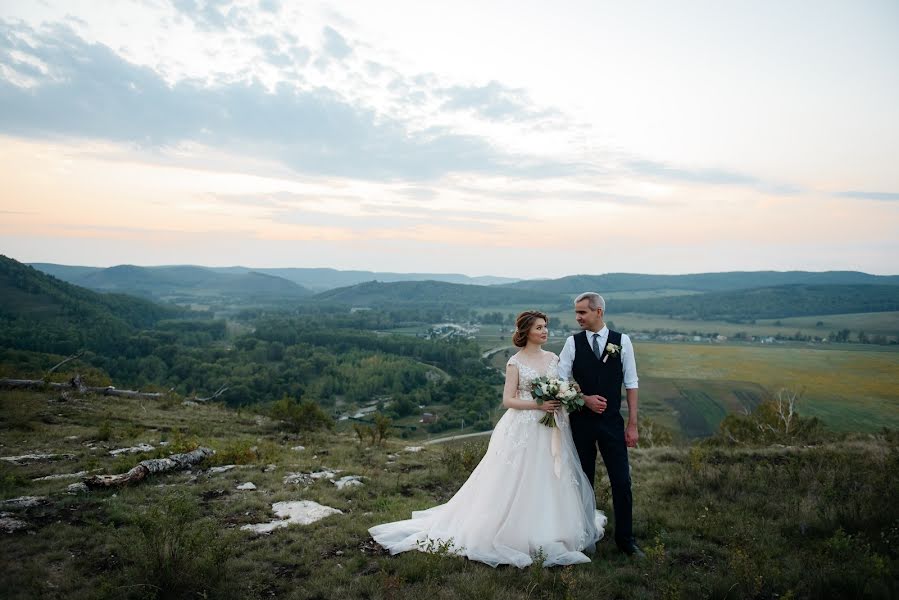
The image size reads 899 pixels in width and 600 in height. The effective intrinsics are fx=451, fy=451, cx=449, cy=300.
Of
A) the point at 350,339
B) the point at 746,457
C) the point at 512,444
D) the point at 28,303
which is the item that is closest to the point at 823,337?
the point at 350,339

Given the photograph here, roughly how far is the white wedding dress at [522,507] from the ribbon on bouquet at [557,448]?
0.01m

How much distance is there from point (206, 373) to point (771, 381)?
79456 mm

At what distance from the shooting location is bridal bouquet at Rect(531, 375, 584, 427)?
533 cm

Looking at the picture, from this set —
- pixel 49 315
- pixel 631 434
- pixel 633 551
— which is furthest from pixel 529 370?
pixel 49 315

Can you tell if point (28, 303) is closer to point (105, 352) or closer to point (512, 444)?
point (105, 352)

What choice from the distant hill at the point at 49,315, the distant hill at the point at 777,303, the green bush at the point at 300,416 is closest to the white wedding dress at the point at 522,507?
the green bush at the point at 300,416

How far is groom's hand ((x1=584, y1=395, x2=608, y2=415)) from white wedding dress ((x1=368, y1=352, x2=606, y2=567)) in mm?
504

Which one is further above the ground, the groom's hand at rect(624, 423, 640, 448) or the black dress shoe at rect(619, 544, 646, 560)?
the groom's hand at rect(624, 423, 640, 448)

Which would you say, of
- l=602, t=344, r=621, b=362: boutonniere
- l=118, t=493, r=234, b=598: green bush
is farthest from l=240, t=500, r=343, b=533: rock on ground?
l=602, t=344, r=621, b=362: boutonniere

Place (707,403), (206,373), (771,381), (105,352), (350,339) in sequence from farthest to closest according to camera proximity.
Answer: (350,339), (105,352), (206,373), (771,381), (707,403)

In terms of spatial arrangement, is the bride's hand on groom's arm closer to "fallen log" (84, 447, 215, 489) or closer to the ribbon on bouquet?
the ribbon on bouquet

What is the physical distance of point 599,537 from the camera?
5723 millimetres

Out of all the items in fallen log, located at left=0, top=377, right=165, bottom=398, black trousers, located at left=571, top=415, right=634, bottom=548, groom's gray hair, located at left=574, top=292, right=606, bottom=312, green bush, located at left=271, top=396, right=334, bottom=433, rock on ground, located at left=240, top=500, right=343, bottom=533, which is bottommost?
green bush, located at left=271, top=396, right=334, bottom=433

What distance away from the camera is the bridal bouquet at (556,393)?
533 centimetres
